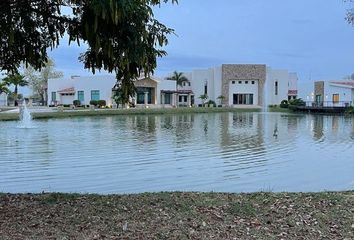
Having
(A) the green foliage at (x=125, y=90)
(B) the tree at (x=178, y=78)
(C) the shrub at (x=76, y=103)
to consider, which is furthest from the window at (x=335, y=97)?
(A) the green foliage at (x=125, y=90)

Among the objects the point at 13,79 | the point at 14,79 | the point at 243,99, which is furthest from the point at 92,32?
the point at 243,99

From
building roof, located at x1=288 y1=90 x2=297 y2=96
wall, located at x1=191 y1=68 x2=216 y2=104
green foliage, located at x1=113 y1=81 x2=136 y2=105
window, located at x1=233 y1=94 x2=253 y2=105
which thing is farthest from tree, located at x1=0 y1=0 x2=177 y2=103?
building roof, located at x1=288 y1=90 x2=297 y2=96

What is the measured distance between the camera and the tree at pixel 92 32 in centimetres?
525

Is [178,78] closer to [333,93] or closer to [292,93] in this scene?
[292,93]

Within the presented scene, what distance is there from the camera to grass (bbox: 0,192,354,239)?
19.6 feet

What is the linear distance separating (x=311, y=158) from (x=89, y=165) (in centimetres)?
817

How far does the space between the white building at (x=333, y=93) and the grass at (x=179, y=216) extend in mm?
65521

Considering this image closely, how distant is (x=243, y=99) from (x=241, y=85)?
2839mm

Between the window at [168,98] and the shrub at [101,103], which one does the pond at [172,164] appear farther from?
the window at [168,98]

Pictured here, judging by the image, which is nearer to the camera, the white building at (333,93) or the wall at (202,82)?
the white building at (333,93)

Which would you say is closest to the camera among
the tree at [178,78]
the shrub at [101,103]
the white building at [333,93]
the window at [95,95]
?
the white building at [333,93]

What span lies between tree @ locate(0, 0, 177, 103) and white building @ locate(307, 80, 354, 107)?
2659 inches

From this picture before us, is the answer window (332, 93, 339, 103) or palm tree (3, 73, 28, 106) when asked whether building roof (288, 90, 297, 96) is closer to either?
window (332, 93, 339, 103)

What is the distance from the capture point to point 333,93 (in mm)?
75188
